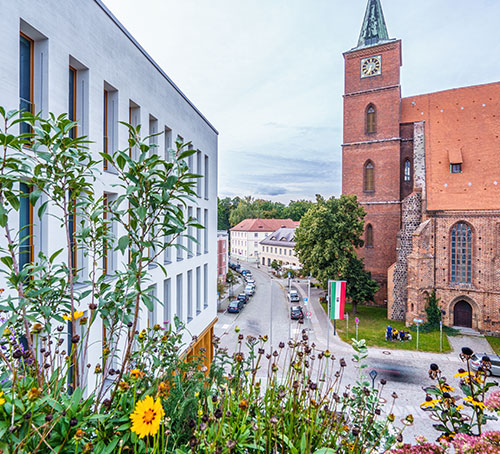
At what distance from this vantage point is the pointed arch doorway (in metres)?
22.7

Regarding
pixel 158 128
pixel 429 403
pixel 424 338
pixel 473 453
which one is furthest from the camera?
pixel 424 338

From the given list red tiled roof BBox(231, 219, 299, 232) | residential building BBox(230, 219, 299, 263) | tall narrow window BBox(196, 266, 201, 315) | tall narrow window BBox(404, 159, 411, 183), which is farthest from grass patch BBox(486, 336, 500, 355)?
red tiled roof BBox(231, 219, 299, 232)

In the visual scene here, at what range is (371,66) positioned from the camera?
2930 cm

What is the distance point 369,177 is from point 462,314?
508 inches

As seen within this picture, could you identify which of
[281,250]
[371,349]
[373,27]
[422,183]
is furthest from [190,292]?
[281,250]

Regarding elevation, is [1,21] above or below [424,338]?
above

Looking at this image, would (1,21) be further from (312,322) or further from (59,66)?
(312,322)

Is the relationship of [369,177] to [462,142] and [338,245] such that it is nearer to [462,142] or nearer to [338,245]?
[462,142]

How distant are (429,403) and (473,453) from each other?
1.48ft

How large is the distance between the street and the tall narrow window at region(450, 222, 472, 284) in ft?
21.2

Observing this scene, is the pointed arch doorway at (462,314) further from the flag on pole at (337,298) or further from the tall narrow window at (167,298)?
the tall narrow window at (167,298)

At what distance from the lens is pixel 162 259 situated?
9922 millimetres

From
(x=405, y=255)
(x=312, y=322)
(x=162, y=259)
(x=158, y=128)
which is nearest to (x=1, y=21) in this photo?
(x=158, y=128)

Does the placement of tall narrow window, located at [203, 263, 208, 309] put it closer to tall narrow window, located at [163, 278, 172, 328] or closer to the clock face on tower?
tall narrow window, located at [163, 278, 172, 328]
